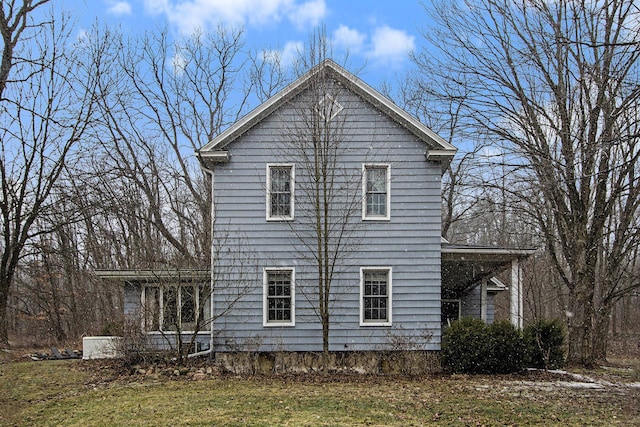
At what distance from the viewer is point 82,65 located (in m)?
24.2

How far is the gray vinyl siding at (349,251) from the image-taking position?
15.5m

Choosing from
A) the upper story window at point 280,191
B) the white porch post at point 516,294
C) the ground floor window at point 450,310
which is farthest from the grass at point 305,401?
the ground floor window at point 450,310

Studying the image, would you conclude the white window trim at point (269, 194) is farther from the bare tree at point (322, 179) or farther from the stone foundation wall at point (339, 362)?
the stone foundation wall at point (339, 362)

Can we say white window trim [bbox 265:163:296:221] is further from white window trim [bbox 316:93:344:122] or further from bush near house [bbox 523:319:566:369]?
bush near house [bbox 523:319:566:369]

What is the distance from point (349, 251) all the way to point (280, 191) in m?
2.36

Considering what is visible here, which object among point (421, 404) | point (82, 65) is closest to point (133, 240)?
point (82, 65)

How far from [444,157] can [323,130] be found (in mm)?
3161

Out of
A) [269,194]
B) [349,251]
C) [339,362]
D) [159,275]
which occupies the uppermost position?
[269,194]

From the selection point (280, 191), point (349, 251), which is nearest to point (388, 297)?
point (349, 251)

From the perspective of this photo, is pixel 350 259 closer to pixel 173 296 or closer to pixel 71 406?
pixel 173 296

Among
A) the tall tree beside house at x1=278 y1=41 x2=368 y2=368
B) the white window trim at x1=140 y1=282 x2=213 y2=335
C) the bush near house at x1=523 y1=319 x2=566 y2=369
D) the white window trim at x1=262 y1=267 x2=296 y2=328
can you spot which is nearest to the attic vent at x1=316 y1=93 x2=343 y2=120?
the tall tree beside house at x1=278 y1=41 x2=368 y2=368

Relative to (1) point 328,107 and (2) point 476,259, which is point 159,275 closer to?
(1) point 328,107

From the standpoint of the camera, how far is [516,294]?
54.0ft

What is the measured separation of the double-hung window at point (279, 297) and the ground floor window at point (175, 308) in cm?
150
